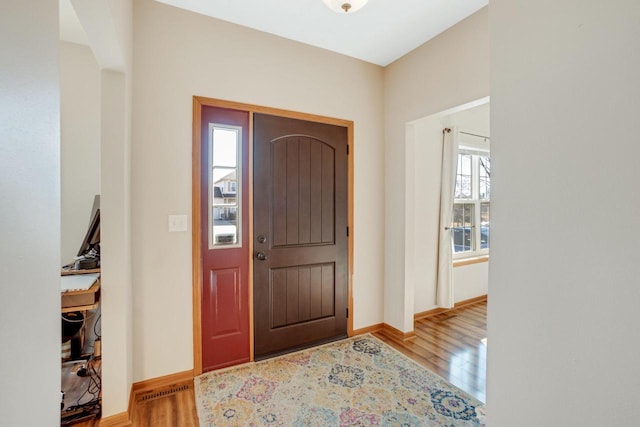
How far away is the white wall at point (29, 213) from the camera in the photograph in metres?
0.48

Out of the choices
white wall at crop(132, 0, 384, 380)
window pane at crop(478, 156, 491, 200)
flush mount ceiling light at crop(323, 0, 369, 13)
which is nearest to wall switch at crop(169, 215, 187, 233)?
white wall at crop(132, 0, 384, 380)

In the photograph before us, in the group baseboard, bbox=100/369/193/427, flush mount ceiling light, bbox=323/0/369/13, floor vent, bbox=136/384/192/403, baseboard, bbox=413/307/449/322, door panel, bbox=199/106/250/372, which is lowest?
floor vent, bbox=136/384/192/403

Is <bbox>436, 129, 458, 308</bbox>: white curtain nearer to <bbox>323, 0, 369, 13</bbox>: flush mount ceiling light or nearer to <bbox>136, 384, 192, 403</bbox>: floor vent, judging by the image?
<bbox>323, 0, 369, 13</bbox>: flush mount ceiling light

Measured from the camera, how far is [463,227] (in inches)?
158

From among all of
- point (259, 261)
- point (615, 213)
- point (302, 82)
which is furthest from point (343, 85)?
point (615, 213)

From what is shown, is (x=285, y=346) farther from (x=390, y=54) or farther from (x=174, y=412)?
(x=390, y=54)

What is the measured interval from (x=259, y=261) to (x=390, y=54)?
96.4 inches

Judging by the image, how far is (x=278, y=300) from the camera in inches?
102

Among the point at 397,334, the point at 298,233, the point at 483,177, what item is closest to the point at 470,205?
the point at 483,177

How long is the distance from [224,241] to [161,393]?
1.19m

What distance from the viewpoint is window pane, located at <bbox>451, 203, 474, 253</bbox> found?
392cm

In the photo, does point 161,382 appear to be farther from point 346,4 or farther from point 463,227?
point 463,227

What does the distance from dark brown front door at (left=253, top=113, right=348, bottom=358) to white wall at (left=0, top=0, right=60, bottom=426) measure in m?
1.84

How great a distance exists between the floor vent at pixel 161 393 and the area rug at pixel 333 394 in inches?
3.9
